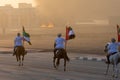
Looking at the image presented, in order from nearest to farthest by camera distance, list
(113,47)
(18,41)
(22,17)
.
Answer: (113,47) < (18,41) < (22,17)

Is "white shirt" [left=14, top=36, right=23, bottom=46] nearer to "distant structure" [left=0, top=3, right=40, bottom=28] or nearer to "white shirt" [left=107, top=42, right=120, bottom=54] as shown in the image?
"white shirt" [left=107, top=42, right=120, bottom=54]

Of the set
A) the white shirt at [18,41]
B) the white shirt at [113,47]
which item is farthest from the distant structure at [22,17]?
the white shirt at [113,47]

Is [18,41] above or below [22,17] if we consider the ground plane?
below

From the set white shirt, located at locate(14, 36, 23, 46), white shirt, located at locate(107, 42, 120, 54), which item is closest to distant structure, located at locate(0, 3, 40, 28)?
white shirt, located at locate(14, 36, 23, 46)

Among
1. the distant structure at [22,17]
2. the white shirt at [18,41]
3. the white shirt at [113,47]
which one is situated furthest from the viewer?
the distant structure at [22,17]

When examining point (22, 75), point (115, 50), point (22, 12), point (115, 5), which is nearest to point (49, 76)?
point (22, 75)

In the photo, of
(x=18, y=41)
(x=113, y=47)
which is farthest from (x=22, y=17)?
(x=113, y=47)

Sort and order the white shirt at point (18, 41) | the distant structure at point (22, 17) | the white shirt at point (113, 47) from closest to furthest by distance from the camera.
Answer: the white shirt at point (113, 47) → the white shirt at point (18, 41) → the distant structure at point (22, 17)

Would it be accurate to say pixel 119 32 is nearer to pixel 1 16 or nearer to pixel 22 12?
pixel 1 16

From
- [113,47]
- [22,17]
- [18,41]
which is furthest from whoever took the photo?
[22,17]

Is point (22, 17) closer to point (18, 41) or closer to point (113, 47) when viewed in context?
point (18, 41)

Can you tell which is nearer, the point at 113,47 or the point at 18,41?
the point at 113,47

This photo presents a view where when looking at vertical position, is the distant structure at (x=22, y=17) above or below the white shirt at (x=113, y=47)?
above

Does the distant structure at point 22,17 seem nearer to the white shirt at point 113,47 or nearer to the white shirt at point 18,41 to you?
the white shirt at point 18,41
